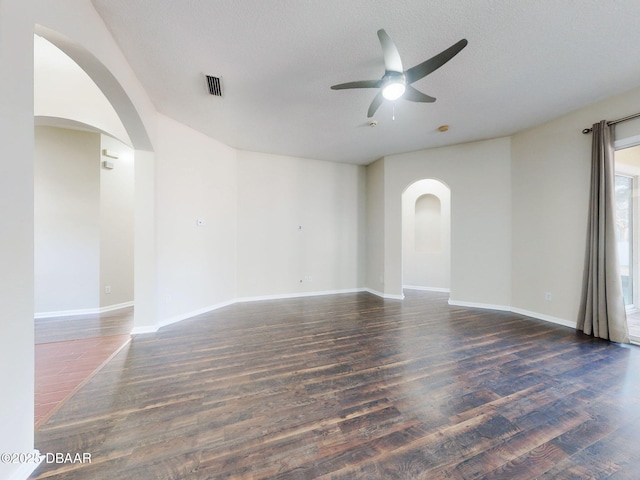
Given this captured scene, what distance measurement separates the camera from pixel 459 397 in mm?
1870

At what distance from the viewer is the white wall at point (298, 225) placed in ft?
16.3

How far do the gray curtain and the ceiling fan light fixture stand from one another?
2962 mm

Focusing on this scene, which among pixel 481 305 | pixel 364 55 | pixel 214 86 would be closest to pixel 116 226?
pixel 214 86

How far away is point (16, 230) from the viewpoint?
3.83 feet

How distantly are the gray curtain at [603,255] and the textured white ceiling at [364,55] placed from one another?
0.74 metres

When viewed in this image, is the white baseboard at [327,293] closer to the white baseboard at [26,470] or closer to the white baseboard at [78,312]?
the white baseboard at [78,312]

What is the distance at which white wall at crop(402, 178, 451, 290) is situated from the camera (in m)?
6.07

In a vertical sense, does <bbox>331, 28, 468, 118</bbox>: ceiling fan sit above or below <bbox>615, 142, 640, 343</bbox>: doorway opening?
above

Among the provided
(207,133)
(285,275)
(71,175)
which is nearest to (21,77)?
(207,133)

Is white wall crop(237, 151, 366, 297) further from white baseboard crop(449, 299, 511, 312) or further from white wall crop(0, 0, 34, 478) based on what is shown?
white wall crop(0, 0, 34, 478)

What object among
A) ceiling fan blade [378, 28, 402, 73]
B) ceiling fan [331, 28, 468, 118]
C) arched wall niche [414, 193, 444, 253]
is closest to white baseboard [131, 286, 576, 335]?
arched wall niche [414, 193, 444, 253]

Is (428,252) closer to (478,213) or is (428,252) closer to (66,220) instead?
(478,213)

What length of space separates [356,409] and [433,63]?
2784 mm

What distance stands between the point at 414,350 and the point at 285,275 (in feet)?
10.7
